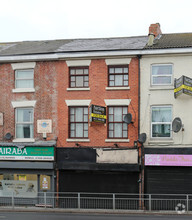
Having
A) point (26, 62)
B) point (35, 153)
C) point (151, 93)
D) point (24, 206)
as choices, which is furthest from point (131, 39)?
point (24, 206)

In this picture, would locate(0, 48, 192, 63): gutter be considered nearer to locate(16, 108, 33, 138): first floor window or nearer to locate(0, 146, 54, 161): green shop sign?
locate(16, 108, 33, 138): first floor window

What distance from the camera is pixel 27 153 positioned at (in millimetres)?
20656

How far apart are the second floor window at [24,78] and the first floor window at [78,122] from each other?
10.2ft

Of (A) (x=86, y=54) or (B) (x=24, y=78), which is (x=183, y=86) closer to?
(A) (x=86, y=54)

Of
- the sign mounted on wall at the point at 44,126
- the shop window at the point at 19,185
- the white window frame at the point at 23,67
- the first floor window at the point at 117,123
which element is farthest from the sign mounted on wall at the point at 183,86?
the shop window at the point at 19,185

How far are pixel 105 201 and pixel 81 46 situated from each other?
968cm

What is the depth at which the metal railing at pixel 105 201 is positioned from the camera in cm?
1887

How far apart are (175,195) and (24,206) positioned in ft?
29.3

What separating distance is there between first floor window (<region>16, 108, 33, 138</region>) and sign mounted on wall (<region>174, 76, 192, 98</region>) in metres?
8.91

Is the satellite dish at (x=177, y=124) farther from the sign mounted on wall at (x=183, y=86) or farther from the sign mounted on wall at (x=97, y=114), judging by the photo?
the sign mounted on wall at (x=97, y=114)

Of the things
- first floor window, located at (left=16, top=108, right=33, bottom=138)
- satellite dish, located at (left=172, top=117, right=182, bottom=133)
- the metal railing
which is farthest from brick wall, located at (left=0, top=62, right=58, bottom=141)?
satellite dish, located at (left=172, top=117, right=182, bottom=133)

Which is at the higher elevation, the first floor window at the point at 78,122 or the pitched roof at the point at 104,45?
the pitched roof at the point at 104,45

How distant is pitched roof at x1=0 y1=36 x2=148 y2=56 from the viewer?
20.5 metres

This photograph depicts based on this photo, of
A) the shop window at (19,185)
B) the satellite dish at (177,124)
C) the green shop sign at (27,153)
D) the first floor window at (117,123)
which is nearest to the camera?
the satellite dish at (177,124)
